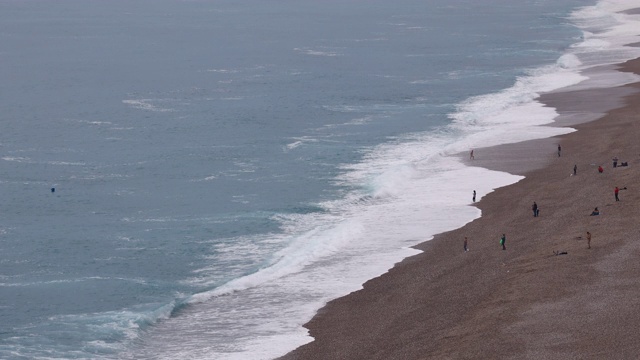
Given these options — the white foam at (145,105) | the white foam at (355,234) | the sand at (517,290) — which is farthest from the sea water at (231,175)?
the sand at (517,290)

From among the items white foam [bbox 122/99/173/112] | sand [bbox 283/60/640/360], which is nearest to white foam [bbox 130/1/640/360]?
sand [bbox 283/60/640/360]

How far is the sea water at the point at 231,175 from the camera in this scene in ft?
140

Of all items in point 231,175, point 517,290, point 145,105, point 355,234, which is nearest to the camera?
point 517,290

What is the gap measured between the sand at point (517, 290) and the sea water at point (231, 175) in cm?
166

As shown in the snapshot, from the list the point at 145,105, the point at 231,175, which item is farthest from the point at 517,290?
the point at 145,105

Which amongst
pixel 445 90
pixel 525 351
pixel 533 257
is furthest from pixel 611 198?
pixel 445 90

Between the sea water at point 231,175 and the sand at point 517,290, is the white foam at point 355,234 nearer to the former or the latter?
the sea water at point 231,175

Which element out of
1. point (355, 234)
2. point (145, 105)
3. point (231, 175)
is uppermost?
point (145, 105)

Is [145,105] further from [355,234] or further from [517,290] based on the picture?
[517,290]

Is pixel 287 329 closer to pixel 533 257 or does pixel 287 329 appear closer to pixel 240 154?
pixel 533 257

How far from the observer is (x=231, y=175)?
216 feet

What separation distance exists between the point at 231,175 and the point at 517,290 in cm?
2991

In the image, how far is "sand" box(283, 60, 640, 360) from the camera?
34.2 m

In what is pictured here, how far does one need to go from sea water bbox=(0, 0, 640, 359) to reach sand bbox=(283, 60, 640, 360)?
65.3 inches
